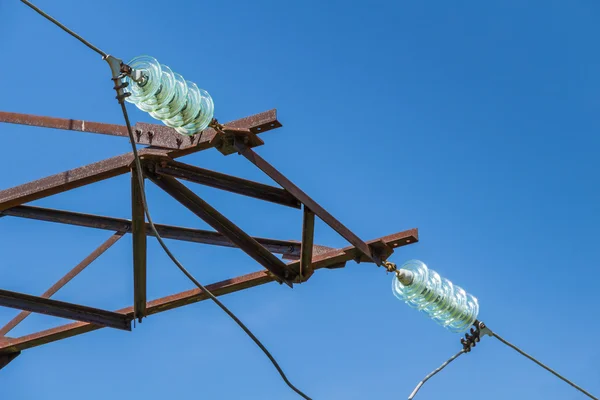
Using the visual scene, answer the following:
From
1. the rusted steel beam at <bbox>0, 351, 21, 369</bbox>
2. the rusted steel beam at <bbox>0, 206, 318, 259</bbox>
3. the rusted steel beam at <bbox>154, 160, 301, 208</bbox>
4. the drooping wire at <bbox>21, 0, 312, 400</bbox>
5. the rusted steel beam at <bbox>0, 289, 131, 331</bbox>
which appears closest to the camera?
the drooping wire at <bbox>21, 0, 312, 400</bbox>

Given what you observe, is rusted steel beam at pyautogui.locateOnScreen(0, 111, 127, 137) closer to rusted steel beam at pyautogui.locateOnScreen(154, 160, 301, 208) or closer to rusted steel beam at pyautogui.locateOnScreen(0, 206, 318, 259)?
rusted steel beam at pyautogui.locateOnScreen(154, 160, 301, 208)

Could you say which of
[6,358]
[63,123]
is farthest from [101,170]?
[6,358]

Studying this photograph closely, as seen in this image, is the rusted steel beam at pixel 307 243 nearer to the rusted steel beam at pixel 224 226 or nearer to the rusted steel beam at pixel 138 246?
the rusted steel beam at pixel 224 226

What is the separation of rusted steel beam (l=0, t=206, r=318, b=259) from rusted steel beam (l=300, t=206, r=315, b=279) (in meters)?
0.68

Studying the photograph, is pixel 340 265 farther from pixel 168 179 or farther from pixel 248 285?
pixel 168 179

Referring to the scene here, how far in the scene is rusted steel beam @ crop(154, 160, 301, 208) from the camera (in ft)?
33.0

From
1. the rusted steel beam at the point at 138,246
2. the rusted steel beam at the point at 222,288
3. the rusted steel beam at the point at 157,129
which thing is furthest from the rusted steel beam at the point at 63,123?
the rusted steel beam at the point at 222,288

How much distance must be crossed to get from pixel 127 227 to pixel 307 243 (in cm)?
225

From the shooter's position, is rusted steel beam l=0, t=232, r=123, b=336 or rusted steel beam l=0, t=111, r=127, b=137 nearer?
rusted steel beam l=0, t=111, r=127, b=137

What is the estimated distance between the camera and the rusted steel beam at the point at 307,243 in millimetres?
A: 10641

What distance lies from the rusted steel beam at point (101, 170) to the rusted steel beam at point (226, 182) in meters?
0.19

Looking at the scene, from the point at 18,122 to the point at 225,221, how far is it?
2.12m

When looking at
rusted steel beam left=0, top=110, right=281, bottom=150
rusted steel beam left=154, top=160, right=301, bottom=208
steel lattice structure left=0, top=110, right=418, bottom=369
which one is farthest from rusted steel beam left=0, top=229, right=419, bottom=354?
rusted steel beam left=0, top=110, right=281, bottom=150

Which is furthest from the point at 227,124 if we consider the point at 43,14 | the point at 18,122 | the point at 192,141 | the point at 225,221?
the point at 43,14
